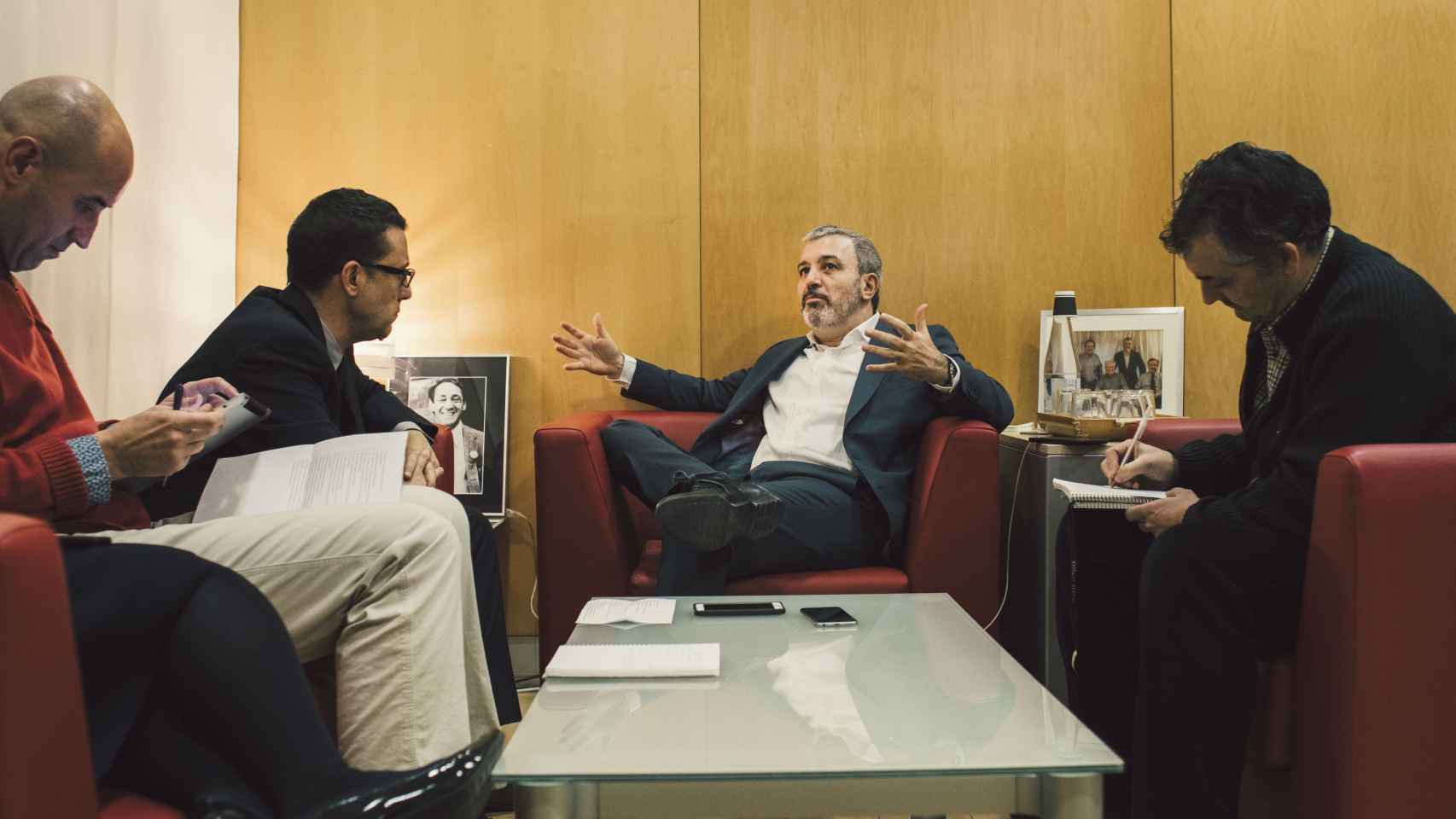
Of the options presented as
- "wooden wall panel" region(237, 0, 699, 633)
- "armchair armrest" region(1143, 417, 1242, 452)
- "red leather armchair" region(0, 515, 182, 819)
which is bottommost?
"red leather armchair" region(0, 515, 182, 819)

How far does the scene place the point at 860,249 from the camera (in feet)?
9.76

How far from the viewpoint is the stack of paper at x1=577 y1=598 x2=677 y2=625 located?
1729mm

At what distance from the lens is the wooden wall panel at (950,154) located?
316cm

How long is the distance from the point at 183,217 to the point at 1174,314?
10.4 feet

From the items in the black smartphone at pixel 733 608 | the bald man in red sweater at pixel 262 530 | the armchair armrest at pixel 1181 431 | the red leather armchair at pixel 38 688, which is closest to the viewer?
the red leather armchair at pixel 38 688

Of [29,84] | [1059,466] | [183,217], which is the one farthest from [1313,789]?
[183,217]

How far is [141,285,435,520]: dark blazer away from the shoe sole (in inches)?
27.9

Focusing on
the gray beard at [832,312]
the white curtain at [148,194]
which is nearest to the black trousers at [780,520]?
the gray beard at [832,312]

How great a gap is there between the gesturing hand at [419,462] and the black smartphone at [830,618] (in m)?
0.90

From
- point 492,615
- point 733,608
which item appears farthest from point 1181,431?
point 492,615

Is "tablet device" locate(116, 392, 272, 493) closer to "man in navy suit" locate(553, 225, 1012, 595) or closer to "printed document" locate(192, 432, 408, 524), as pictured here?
"printed document" locate(192, 432, 408, 524)

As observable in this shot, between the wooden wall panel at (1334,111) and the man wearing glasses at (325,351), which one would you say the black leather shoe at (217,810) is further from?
the wooden wall panel at (1334,111)

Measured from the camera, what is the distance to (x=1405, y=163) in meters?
2.93

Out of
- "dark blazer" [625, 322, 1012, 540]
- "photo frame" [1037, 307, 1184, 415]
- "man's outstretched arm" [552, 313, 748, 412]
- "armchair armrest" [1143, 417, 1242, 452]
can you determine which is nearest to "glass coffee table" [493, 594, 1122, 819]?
"dark blazer" [625, 322, 1012, 540]
